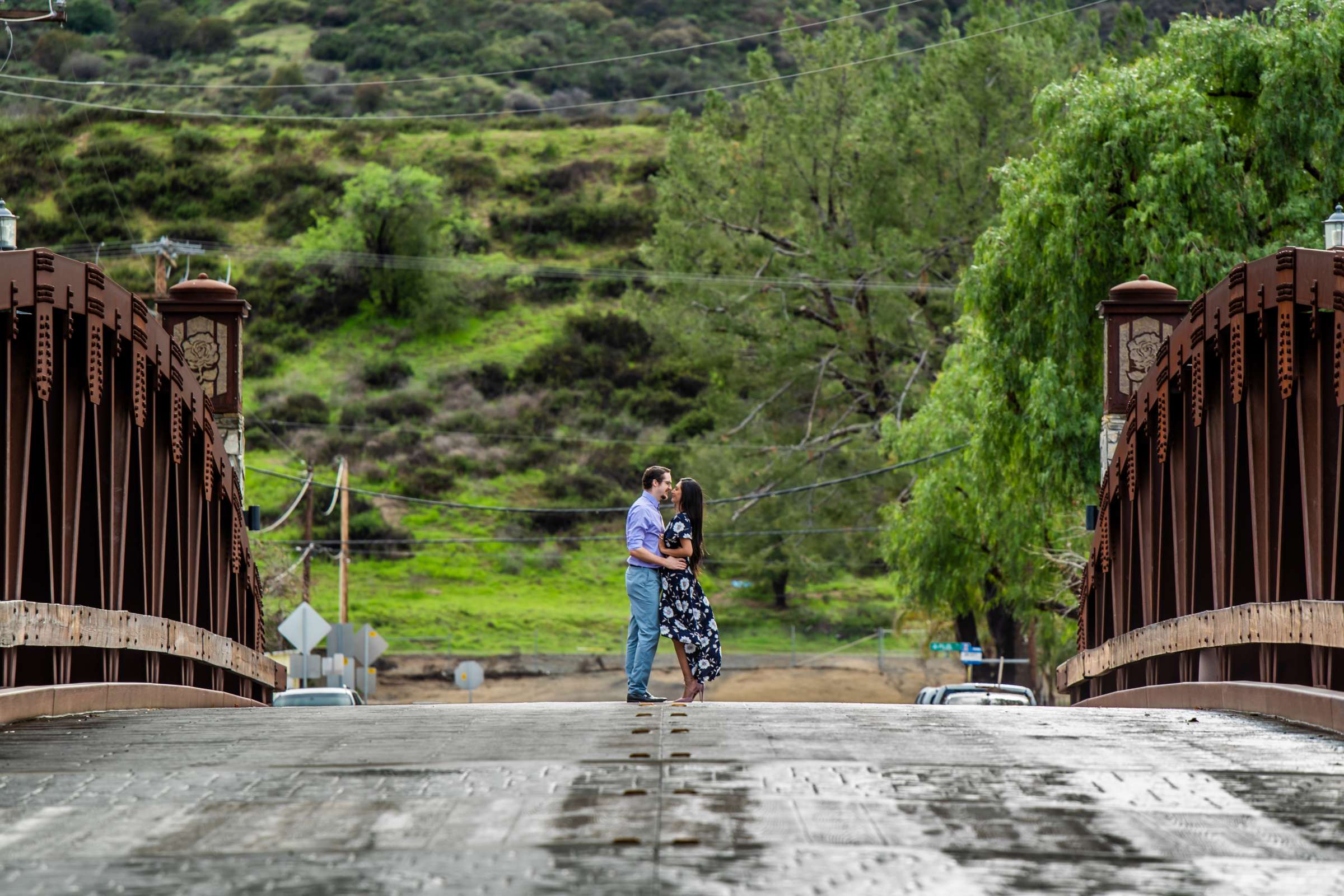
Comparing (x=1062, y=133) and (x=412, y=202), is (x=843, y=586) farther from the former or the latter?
(x=1062, y=133)

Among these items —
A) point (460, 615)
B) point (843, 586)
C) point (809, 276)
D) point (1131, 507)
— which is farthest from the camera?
point (843, 586)

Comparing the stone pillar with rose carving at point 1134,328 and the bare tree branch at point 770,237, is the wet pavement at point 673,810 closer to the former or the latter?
the stone pillar with rose carving at point 1134,328

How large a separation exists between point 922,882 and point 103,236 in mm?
91677

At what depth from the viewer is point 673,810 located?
6.47 m

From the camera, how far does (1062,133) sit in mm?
22797

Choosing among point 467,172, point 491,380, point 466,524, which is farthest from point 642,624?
point 467,172

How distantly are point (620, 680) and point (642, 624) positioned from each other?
3493 centimetres

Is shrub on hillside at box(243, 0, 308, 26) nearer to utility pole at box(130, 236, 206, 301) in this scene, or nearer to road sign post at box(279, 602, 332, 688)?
utility pole at box(130, 236, 206, 301)

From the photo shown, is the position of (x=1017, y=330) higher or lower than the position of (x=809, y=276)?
lower

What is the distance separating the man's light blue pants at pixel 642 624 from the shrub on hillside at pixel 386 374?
6489 cm

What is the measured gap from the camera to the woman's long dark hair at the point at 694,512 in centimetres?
1311

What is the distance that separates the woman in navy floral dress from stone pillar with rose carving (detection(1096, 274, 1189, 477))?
6.03 metres

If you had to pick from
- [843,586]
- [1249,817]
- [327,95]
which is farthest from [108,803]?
[327,95]

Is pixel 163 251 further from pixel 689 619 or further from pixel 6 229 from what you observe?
pixel 689 619
